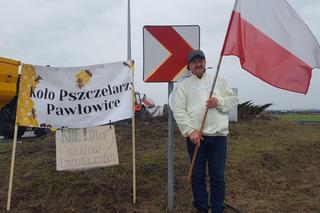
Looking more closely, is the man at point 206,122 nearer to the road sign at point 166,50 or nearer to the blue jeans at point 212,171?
the blue jeans at point 212,171

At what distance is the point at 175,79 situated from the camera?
5633mm

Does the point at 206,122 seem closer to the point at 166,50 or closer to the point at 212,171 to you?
the point at 212,171

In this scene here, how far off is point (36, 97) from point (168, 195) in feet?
7.01

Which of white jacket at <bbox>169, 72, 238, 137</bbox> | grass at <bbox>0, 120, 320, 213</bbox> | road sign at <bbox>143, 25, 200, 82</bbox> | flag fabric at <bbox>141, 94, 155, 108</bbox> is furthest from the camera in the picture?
flag fabric at <bbox>141, 94, 155, 108</bbox>

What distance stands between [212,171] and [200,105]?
766mm

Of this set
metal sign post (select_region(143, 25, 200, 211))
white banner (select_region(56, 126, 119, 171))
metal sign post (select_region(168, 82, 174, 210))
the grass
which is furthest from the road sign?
the grass

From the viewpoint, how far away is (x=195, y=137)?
504 cm

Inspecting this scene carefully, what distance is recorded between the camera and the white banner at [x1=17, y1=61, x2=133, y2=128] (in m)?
6.10

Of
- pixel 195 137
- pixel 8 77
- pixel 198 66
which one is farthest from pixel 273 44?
pixel 8 77

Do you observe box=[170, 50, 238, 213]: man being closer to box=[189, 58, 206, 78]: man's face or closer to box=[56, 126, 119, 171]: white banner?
box=[189, 58, 206, 78]: man's face

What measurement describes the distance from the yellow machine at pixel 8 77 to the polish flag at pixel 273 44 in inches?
128

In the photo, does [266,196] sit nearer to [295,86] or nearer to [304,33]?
[295,86]

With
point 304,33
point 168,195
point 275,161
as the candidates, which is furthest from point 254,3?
point 275,161

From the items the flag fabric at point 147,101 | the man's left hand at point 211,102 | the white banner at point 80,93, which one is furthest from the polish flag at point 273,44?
the flag fabric at point 147,101
